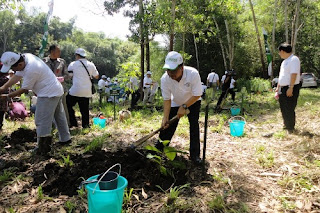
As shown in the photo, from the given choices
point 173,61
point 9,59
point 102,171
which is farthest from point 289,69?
point 9,59

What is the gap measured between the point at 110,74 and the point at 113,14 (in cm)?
3315

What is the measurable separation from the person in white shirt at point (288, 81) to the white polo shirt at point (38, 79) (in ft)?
13.4

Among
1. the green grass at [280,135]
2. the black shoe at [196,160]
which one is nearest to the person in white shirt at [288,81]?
the green grass at [280,135]

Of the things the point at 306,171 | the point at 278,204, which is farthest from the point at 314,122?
the point at 278,204

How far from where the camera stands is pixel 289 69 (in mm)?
4445

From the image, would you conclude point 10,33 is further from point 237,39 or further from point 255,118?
point 255,118

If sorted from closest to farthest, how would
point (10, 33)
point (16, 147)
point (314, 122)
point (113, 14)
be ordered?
point (16, 147) → point (314, 122) → point (113, 14) → point (10, 33)

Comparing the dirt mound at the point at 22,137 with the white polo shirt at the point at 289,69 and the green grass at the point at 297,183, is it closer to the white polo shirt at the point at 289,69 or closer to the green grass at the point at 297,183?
the green grass at the point at 297,183

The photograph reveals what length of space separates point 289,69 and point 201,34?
279 inches

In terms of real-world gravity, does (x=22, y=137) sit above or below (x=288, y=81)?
below

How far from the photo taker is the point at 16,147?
4.19 metres

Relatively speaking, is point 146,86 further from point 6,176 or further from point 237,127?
point 6,176

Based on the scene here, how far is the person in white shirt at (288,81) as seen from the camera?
4.38 meters

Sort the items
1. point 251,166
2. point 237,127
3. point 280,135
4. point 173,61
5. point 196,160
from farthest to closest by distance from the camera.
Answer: point 237,127, point 280,135, point 251,166, point 196,160, point 173,61
